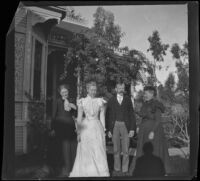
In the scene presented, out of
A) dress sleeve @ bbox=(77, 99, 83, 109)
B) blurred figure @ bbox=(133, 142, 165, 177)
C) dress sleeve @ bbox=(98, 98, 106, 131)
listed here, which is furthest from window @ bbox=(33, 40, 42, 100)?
blurred figure @ bbox=(133, 142, 165, 177)

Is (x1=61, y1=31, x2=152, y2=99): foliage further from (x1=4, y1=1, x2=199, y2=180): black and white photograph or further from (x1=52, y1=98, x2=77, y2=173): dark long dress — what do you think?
(x1=52, y1=98, x2=77, y2=173): dark long dress

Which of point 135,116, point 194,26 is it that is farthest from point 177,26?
point 135,116

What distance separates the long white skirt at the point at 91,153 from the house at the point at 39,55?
26.2 inches

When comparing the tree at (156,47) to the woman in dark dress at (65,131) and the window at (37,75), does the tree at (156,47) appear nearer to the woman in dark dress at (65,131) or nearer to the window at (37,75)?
the woman in dark dress at (65,131)

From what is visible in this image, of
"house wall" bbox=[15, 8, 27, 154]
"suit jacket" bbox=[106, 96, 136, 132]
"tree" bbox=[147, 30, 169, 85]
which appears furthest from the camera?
"tree" bbox=[147, 30, 169, 85]

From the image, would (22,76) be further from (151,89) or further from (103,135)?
(151,89)

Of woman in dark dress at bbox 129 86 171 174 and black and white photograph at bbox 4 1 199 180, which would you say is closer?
black and white photograph at bbox 4 1 199 180

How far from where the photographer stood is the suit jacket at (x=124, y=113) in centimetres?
586

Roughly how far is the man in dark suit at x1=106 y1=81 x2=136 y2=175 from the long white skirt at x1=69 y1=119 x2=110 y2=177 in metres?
0.19

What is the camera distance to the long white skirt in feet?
18.9

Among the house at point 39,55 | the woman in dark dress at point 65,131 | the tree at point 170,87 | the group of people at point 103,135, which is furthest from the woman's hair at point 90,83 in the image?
the tree at point 170,87

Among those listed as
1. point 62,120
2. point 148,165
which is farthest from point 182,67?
point 62,120

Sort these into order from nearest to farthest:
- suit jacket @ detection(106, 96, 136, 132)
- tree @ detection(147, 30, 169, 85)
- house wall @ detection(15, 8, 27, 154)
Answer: house wall @ detection(15, 8, 27, 154), suit jacket @ detection(106, 96, 136, 132), tree @ detection(147, 30, 169, 85)

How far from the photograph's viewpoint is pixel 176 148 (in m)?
6.04
